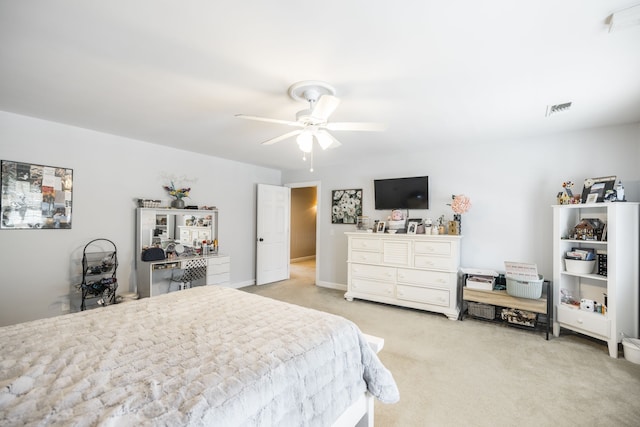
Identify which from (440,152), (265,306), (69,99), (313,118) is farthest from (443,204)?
(69,99)

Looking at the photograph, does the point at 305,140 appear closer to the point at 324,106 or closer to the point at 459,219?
the point at 324,106

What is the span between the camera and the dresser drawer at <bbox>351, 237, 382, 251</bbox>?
437 cm

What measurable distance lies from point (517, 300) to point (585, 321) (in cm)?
60

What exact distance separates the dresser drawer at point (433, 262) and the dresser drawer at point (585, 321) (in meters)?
1.18

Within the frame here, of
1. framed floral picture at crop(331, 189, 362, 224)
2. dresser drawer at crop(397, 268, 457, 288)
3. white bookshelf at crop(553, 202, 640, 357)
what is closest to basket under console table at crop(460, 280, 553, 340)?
dresser drawer at crop(397, 268, 457, 288)

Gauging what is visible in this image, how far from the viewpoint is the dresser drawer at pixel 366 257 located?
4.38 meters

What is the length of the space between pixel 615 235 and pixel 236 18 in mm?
3763

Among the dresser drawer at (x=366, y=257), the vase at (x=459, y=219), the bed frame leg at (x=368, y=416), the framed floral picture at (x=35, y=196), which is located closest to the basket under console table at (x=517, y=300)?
the vase at (x=459, y=219)

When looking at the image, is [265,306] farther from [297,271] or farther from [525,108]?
[297,271]

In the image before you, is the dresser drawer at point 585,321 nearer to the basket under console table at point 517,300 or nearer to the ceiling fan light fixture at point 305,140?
the basket under console table at point 517,300

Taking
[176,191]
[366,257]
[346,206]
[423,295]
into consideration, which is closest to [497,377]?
[423,295]

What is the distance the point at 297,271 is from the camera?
706 cm

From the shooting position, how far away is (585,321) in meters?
2.96

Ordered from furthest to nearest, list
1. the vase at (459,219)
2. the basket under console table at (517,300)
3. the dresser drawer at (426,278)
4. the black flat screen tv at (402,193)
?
the black flat screen tv at (402,193) → the vase at (459,219) → the dresser drawer at (426,278) → the basket under console table at (517,300)
